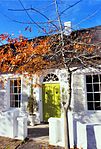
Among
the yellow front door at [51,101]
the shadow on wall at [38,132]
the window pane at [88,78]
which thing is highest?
the window pane at [88,78]

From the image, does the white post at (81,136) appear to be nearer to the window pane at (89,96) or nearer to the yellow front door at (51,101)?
the window pane at (89,96)

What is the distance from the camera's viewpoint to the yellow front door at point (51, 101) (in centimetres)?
1137

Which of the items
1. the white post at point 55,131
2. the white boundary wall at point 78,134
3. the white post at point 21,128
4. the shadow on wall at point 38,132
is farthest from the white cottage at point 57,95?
the white boundary wall at point 78,134

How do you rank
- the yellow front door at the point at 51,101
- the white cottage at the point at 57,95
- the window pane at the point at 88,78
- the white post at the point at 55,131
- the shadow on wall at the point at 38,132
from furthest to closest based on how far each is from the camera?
the yellow front door at the point at 51,101, the window pane at the point at 88,78, the white cottage at the point at 57,95, the shadow on wall at the point at 38,132, the white post at the point at 55,131

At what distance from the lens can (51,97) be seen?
11.6m

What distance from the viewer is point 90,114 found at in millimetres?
10086

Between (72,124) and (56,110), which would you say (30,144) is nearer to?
(72,124)

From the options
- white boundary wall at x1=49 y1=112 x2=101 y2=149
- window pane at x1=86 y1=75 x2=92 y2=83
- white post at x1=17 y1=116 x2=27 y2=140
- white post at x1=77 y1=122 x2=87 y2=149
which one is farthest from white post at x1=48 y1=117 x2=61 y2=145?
window pane at x1=86 y1=75 x2=92 y2=83

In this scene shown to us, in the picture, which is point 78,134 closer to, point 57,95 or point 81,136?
point 81,136

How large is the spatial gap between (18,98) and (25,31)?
5.55m

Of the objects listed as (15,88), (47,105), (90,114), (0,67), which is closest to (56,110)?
(47,105)

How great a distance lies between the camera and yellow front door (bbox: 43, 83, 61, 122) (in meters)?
11.4

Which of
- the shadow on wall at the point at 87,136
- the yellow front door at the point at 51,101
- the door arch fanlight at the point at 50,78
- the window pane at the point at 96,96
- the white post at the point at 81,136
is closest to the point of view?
the shadow on wall at the point at 87,136

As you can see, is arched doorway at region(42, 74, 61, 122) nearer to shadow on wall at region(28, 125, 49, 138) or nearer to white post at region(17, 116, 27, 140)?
shadow on wall at region(28, 125, 49, 138)
